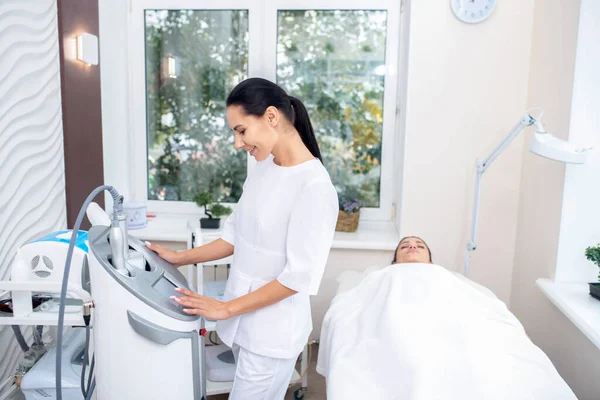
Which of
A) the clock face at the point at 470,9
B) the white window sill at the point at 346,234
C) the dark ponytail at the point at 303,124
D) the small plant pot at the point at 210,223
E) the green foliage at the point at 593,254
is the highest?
the clock face at the point at 470,9

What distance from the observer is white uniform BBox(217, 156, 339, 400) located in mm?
1215

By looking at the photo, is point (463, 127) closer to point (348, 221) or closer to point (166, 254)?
point (348, 221)

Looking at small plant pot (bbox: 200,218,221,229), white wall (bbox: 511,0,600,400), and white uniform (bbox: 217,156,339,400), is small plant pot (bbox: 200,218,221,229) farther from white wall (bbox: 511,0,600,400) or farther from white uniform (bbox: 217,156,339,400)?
white wall (bbox: 511,0,600,400)

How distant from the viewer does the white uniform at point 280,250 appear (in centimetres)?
121

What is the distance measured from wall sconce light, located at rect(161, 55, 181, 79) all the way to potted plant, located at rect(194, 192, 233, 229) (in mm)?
687

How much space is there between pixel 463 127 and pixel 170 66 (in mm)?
1598

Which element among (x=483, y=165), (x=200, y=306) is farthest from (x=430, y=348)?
(x=483, y=165)

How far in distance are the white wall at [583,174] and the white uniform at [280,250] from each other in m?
1.15

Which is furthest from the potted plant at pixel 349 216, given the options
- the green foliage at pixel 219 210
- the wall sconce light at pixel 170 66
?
the wall sconce light at pixel 170 66

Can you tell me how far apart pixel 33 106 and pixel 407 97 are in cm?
163

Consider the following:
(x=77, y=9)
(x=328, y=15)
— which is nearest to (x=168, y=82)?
(x=77, y=9)

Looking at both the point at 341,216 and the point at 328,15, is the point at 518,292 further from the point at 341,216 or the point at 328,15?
the point at 328,15

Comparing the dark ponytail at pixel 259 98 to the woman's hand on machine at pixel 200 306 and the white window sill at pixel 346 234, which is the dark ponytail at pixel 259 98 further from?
the white window sill at pixel 346 234

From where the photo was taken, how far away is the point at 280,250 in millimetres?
1296
